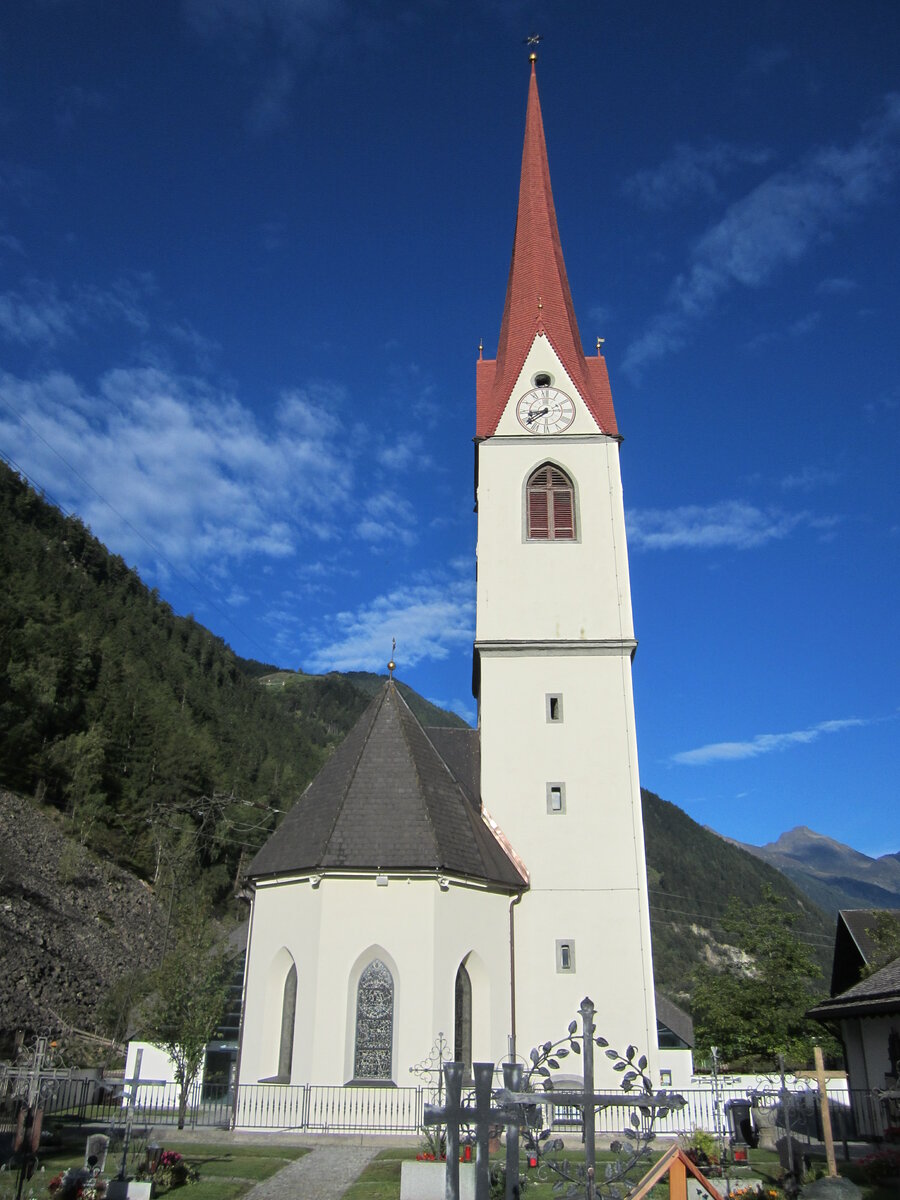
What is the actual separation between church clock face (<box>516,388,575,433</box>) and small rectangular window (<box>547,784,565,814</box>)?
10.0 metres

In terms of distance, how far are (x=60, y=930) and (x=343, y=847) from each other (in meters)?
23.3

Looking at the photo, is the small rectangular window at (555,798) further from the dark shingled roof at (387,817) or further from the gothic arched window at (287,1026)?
the gothic arched window at (287,1026)

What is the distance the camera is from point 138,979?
117ft

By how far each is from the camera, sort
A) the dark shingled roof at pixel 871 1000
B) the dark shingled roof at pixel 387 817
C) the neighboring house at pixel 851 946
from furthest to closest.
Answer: the neighboring house at pixel 851 946
the dark shingled roof at pixel 871 1000
the dark shingled roof at pixel 387 817

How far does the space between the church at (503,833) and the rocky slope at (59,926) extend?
16284 millimetres

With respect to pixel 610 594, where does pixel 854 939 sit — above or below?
below

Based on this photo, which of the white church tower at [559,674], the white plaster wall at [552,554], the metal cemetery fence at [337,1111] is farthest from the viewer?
the white plaster wall at [552,554]

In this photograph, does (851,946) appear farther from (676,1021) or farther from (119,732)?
(119,732)

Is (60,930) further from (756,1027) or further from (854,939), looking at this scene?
(854,939)

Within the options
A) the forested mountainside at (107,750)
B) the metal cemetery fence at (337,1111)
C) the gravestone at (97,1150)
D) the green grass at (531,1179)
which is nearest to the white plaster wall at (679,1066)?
the metal cemetery fence at (337,1111)

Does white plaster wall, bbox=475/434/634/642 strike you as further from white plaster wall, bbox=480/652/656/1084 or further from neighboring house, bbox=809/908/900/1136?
neighboring house, bbox=809/908/900/1136

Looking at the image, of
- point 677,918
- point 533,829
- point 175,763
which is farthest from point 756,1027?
point 677,918

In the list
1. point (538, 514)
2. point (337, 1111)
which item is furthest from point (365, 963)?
point (538, 514)

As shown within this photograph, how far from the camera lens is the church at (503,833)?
61.4 ft
